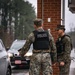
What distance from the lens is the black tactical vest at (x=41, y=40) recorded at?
26.4ft

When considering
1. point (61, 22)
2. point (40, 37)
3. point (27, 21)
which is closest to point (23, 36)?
point (27, 21)

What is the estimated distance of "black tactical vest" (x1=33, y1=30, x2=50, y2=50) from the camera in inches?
317

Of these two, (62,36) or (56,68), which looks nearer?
(62,36)

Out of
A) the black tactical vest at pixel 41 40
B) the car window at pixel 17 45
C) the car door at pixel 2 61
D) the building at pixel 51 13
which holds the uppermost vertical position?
the building at pixel 51 13

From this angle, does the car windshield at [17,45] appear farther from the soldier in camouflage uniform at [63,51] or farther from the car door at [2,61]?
the soldier in camouflage uniform at [63,51]

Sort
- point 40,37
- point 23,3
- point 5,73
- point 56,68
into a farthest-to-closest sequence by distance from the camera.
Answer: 1. point 23,3
2. point 56,68
3. point 5,73
4. point 40,37

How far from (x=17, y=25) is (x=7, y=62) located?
44121 millimetres

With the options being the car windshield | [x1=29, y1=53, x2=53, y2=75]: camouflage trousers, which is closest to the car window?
the car windshield

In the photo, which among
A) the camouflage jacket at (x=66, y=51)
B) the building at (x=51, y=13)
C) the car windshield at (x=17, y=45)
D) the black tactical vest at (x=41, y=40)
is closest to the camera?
the black tactical vest at (x=41, y=40)

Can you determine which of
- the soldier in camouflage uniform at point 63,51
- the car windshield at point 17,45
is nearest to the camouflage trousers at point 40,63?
the soldier in camouflage uniform at point 63,51

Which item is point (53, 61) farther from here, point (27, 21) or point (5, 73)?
point (27, 21)

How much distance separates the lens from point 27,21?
55.8 m

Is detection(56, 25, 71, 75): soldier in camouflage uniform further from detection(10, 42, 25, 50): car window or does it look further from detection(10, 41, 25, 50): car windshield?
detection(10, 42, 25, 50): car window

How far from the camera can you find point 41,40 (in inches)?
319
